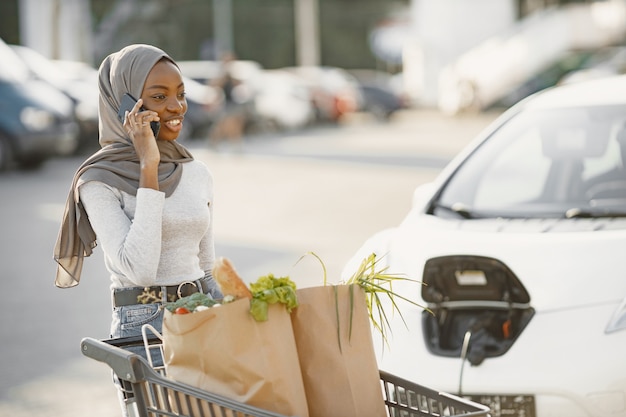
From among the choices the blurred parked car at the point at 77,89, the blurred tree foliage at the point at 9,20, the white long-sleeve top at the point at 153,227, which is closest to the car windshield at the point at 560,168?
the white long-sleeve top at the point at 153,227

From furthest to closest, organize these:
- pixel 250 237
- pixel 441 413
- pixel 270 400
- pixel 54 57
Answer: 1. pixel 54 57
2. pixel 250 237
3. pixel 441 413
4. pixel 270 400

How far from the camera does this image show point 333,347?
103 inches

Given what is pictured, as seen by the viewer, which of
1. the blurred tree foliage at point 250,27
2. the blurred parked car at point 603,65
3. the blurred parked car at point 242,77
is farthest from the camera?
the blurred tree foliage at point 250,27

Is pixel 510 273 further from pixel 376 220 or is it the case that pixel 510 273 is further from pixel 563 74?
pixel 563 74

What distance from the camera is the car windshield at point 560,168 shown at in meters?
4.93

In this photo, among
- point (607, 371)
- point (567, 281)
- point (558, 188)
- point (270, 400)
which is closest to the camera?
point (270, 400)

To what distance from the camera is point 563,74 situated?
45125mm

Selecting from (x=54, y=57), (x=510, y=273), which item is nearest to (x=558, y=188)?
(x=510, y=273)

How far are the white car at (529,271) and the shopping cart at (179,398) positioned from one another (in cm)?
79

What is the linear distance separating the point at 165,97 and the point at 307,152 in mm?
19596

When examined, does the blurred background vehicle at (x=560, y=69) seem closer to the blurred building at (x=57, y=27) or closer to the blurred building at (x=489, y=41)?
the blurred building at (x=489, y=41)

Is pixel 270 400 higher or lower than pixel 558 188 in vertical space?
lower

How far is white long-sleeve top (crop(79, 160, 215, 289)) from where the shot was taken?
116 inches

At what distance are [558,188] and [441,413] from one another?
3.02m
